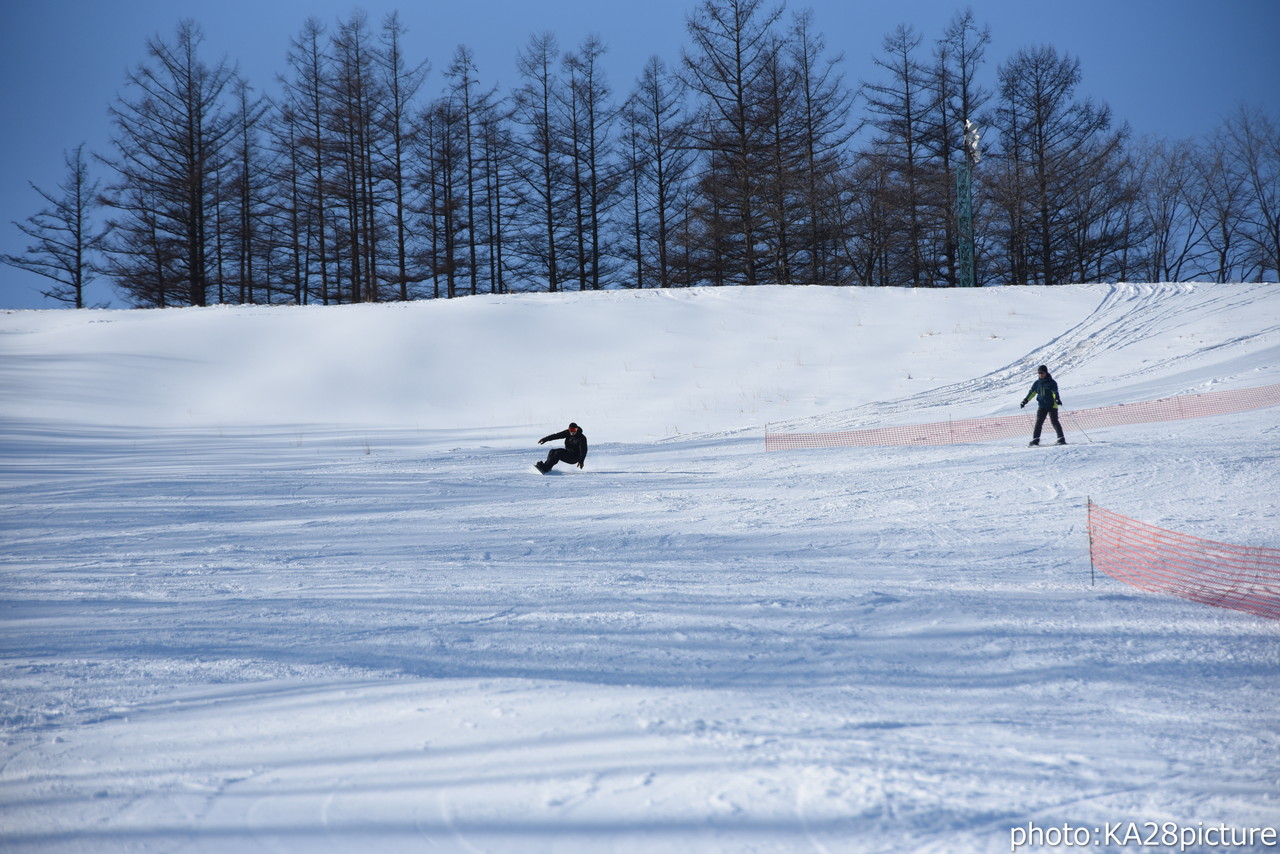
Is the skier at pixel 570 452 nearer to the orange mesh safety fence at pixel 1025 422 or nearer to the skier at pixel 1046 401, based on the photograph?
the orange mesh safety fence at pixel 1025 422

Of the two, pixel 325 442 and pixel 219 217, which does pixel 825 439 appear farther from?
pixel 219 217

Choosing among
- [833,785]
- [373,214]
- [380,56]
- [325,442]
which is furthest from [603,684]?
[380,56]

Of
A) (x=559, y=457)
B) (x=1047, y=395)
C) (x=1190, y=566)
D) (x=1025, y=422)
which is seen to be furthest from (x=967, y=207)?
(x=1190, y=566)

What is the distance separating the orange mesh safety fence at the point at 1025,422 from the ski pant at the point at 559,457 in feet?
14.3

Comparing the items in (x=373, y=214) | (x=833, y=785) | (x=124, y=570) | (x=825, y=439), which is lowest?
(x=833, y=785)

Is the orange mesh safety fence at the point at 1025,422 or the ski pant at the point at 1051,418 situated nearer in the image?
the ski pant at the point at 1051,418

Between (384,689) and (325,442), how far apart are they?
46.2 feet

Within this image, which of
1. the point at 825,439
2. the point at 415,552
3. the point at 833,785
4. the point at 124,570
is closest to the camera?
the point at 833,785

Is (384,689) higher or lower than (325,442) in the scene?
lower

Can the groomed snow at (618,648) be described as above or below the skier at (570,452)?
below

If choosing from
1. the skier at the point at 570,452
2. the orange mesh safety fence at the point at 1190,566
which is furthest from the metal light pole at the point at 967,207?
the orange mesh safety fence at the point at 1190,566

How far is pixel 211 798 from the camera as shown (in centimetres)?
379

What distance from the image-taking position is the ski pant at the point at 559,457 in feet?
45.2

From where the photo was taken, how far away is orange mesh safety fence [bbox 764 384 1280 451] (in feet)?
51.5
